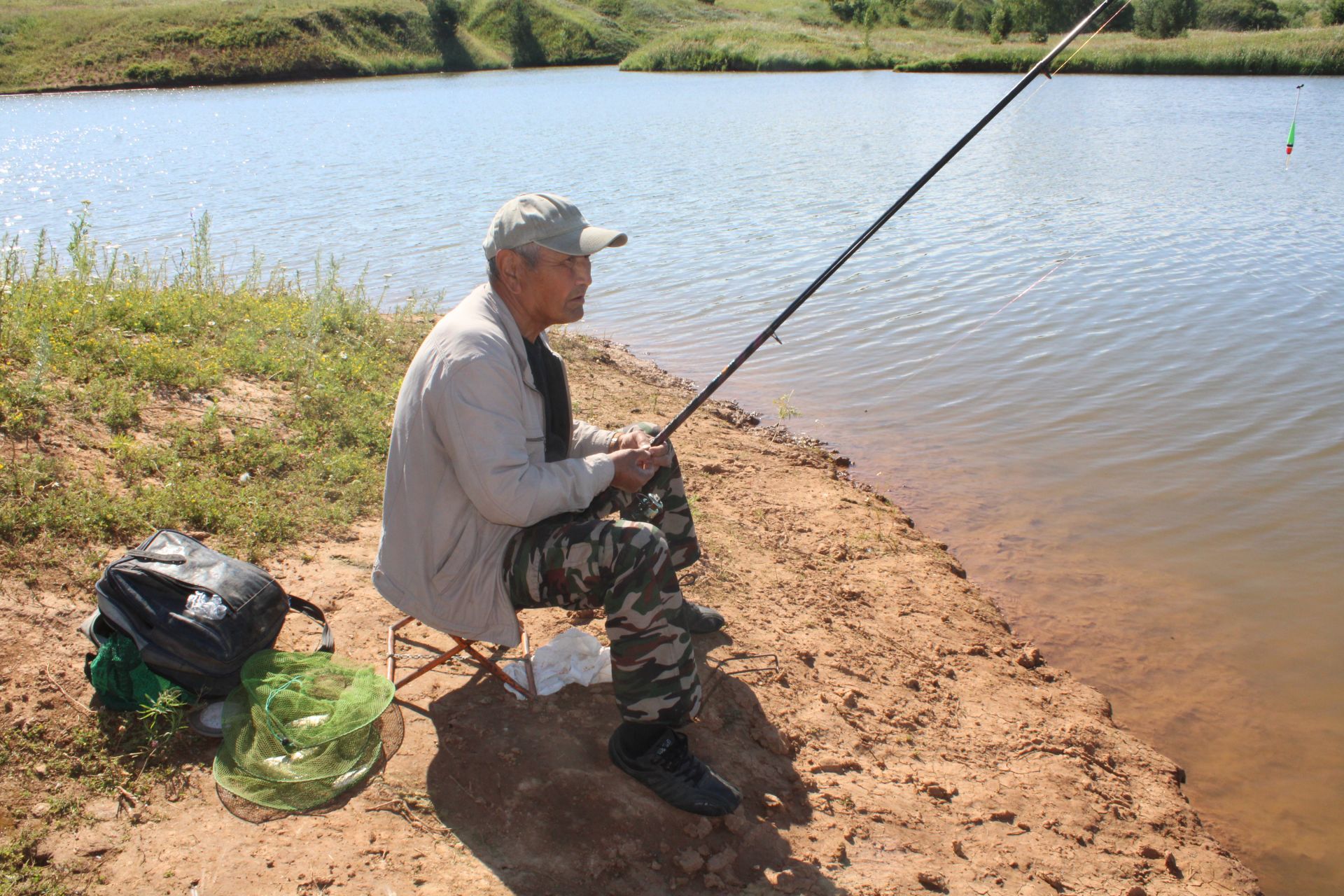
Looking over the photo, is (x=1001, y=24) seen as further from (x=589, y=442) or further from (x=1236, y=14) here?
(x=589, y=442)

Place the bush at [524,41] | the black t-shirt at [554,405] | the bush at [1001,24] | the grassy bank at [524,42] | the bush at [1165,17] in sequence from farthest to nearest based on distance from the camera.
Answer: the bush at [524,41], the bush at [1001,24], the bush at [1165,17], the grassy bank at [524,42], the black t-shirt at [554,405]

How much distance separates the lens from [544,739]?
3154mm

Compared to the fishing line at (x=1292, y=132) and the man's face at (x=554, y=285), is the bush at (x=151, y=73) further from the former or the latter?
the man's face at (x=554, y=285)

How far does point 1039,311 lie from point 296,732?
7912 millimetres

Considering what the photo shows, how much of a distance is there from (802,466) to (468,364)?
3542mm

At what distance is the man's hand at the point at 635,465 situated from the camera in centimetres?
321

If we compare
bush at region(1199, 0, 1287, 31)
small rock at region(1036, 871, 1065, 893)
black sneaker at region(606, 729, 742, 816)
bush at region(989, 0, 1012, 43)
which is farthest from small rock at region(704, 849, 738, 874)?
bush at region(989, 0, 1012, 43)

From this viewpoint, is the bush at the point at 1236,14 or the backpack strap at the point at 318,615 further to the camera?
the bush at the point at 1236,14

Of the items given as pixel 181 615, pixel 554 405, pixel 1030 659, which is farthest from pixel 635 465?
pixel 1030 659

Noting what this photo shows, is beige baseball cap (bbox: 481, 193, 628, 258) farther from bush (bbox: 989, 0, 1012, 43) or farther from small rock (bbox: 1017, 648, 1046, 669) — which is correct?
bush (bbox: 989, 0, 1012, 43)

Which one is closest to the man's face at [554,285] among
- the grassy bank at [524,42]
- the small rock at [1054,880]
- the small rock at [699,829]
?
the small rock at [699,829]

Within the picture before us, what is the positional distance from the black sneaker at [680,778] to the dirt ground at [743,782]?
0.19 feet

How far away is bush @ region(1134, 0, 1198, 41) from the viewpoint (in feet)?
118

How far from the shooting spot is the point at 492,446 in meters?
2.78
